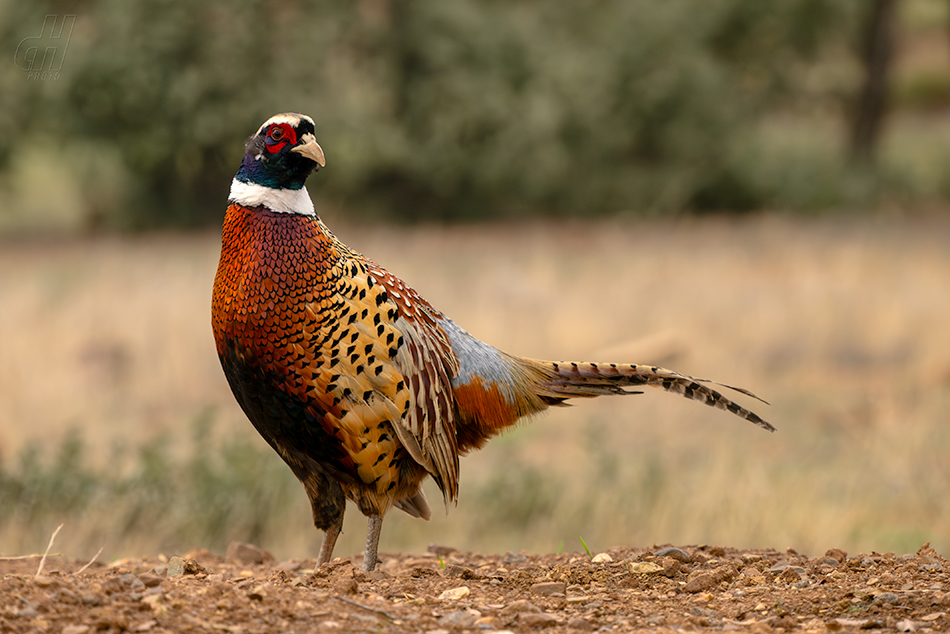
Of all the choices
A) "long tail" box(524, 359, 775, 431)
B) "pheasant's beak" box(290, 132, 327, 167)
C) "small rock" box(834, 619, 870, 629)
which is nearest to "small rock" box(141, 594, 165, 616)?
"pheasant's beak" box(290, 132, 327, 167)

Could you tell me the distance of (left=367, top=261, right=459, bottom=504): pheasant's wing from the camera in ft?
12.5

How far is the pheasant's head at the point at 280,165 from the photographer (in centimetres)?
365

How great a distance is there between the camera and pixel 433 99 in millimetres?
21938

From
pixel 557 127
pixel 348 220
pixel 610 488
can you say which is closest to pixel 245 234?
pixel 610 488

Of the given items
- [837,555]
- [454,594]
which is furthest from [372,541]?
[837,555]

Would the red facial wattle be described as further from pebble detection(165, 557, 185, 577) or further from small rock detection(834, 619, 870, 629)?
small rock detection(834, 619, 870, 629)

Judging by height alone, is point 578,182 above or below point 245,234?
above

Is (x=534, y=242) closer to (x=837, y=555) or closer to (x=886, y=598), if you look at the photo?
(x=837, y=555)

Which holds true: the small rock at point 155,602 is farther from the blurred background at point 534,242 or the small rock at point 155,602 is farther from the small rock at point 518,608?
the blurred background at point 534,242

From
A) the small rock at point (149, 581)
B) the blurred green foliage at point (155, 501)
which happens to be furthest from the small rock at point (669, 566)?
the blurred green foliage at point (155, 501)

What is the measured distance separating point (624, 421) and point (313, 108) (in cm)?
1238

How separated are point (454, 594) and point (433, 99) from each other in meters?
19.3

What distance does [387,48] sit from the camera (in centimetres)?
2155

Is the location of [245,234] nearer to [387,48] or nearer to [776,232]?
[776,232]
